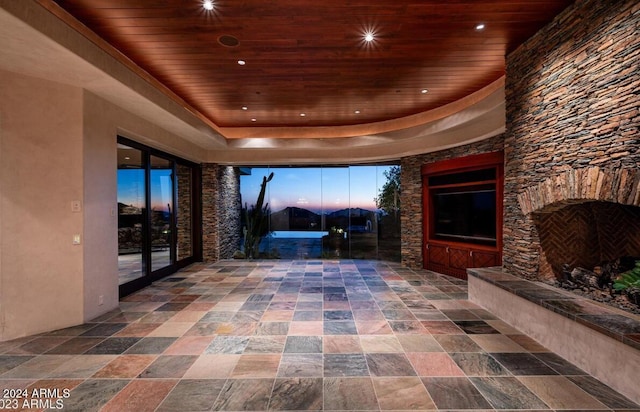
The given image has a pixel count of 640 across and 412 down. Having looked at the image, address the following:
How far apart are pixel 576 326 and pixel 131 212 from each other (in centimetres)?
657

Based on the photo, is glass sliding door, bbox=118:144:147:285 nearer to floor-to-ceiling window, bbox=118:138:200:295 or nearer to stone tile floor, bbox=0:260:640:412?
floor-to-ceiling window, bbox=118:138:200:295

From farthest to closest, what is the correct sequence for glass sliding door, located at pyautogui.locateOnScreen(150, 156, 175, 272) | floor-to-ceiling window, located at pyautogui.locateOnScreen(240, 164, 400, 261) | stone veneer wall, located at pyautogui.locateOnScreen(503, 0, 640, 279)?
1. floor-to-ceiling window, located at pyautogui.locateOnScreen(240, 164, 400, 261)
2. glass sliding door, located at pyautogui.locateOnScreen(150, 156, 175, 272)
3. stone veneer wall, located at pyautogui.locateOnScreen(503, 0, 640, 279)

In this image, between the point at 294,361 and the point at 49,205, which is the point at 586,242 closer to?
the point at 294,361

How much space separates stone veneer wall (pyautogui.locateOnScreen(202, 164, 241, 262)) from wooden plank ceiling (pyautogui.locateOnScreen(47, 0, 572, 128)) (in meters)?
2.80

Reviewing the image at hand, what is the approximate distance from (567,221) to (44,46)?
626 cm

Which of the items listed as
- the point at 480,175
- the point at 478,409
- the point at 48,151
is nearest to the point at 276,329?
the point at 478,409

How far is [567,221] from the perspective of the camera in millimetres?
3611

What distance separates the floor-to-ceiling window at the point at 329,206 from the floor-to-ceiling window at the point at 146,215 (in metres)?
2.57

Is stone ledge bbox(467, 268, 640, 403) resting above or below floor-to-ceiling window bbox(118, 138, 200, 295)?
below

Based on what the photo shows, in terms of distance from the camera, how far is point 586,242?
3619mm

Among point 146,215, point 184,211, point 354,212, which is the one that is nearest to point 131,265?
point 146,215

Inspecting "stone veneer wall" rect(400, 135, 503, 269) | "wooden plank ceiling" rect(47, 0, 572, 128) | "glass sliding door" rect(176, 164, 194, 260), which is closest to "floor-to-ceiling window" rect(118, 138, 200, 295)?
"glass sliding door" rect(176, 164, 194, 260)

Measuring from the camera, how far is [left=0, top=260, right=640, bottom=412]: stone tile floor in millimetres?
2250

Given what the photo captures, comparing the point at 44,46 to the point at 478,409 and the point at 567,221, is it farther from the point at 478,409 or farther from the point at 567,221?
the point at 567,221
